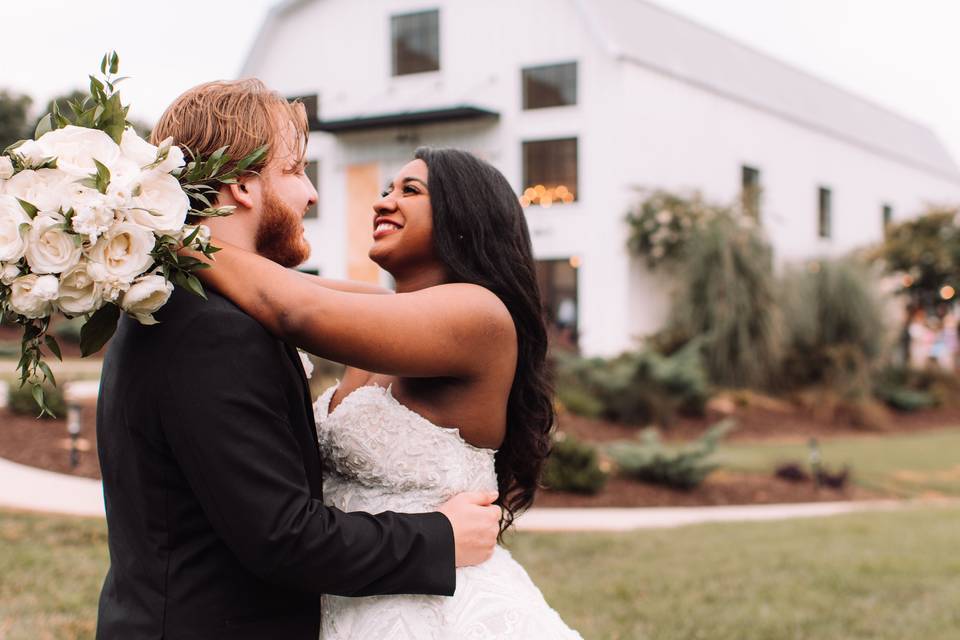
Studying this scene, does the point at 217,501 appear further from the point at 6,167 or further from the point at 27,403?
the point at 27,403

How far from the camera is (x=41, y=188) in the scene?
6.48ft

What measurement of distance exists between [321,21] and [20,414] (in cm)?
1557

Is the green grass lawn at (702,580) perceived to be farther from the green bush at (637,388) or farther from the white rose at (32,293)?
the green bush at (637,388)

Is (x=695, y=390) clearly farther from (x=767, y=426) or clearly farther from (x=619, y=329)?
(x=619, y=329)

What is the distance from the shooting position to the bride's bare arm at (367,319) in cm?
221

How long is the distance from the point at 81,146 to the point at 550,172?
71.0ft

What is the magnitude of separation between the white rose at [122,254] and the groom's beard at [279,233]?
0.44 m

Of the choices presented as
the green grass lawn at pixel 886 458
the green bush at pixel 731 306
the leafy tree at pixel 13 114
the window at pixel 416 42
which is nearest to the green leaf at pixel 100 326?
the green grass lawn at pixel 886 458

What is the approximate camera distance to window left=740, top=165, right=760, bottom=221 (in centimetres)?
2391

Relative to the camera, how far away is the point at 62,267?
1.96 meters

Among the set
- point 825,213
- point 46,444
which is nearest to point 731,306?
point 825,213

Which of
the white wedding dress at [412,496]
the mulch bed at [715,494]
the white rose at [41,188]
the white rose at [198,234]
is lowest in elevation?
the mulch bed at [715,494]

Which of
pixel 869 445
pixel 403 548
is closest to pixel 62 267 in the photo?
pixel 403 548

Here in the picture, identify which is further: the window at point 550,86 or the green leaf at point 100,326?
the window at point 550,86
